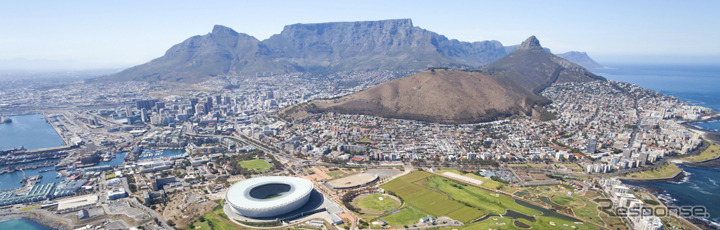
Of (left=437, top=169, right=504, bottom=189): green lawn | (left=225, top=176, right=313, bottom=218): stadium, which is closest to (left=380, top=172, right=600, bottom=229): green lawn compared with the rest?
(left=437, top=169, right=504, bottom=189): green lawn

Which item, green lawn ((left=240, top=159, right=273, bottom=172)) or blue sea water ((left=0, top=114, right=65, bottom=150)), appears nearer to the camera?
green lawn ((left=240, top=159, right=273, bottom=172))

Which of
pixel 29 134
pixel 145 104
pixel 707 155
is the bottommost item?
pixel 707 155

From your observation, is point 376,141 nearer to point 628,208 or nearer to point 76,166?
point 628,208

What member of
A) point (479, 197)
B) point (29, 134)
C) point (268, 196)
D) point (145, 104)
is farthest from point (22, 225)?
point (145, 104)

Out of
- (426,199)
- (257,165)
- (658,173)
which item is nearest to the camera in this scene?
(426,199)

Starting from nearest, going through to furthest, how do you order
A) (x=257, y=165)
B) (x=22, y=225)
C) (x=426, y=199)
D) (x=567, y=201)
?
(x=22, y=225)
(x=567, y=201)
(x=426, y=199)
(x=257, y=165)

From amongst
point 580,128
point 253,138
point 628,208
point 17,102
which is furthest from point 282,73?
point 628,208

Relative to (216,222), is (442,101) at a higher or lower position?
higher

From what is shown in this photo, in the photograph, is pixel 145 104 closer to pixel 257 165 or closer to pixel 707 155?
pixel 257 165

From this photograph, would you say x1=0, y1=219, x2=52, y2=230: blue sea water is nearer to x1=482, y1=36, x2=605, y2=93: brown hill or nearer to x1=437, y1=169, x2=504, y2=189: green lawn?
x1=437, y1=169, x2=504, y2=189: green lawn
